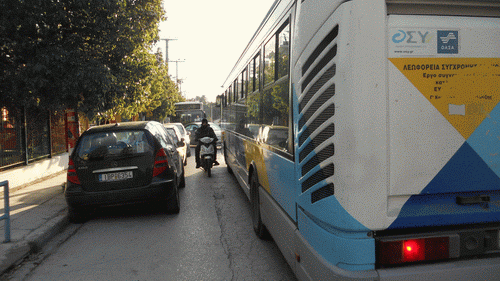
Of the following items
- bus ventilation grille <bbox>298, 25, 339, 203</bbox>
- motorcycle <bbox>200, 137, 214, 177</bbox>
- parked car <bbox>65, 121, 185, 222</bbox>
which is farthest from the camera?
motorcycle <bbox>200, 137, 214, 177</bbox>

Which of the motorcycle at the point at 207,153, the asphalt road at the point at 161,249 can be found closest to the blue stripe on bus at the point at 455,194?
the asphalt road at the point at 161,249

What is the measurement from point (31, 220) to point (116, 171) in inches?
61.5

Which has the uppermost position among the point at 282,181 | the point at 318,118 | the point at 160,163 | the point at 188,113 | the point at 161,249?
the point at 188,113

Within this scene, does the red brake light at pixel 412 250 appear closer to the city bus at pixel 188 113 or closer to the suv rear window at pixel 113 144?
the suv rear window at pixel 113 144

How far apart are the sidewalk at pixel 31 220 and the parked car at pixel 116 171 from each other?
1.56 ft

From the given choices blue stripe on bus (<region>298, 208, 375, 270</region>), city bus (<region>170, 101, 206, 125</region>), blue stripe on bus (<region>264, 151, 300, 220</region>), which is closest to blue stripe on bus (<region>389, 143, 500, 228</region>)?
blue stripe on bus (<region>298, 208, 375, 270</region>)

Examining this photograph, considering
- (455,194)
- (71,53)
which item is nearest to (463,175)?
(455,194)

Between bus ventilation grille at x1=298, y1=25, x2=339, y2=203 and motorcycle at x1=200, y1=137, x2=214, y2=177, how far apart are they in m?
8.94

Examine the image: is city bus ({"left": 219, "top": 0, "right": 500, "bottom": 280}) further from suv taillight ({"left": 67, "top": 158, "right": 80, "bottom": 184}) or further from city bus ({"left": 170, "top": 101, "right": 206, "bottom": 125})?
city bus ({"left": 170, "top": 101, "right": 206, "bottom": 125})

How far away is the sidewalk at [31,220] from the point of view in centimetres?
509

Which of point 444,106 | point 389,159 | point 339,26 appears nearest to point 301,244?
point 389,159

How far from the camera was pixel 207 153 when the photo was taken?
39.1 feet

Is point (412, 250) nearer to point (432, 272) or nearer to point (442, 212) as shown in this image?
point (432, 272)

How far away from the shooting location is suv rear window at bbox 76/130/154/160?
6676 mm
